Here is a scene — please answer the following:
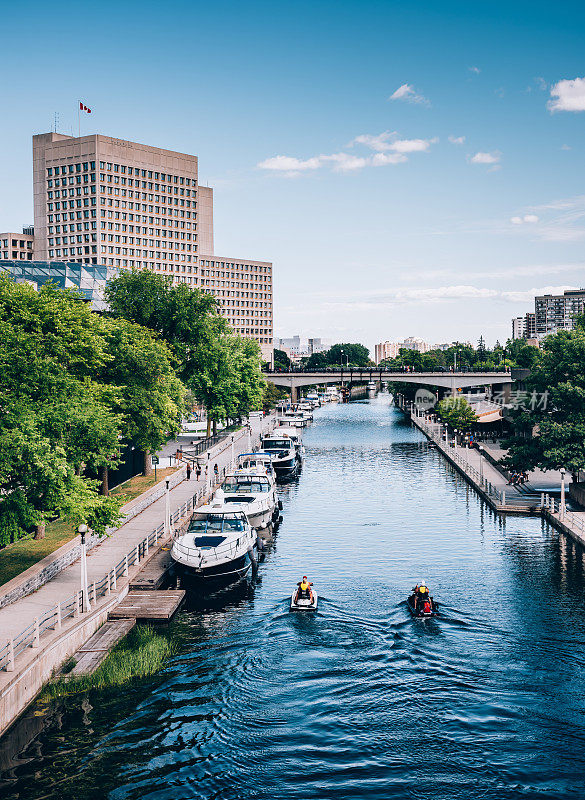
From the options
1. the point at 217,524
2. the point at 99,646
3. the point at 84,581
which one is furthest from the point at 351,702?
the point at 217,524

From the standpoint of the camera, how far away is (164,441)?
58875 millimetres

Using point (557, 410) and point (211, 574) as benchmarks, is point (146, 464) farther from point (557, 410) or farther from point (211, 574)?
point (557, 410)

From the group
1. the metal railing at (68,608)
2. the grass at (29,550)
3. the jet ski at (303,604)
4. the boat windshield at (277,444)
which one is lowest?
the jet ski at (303,604)

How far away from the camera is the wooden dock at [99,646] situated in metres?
27.9

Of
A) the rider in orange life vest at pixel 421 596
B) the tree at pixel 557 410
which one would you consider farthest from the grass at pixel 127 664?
the tree at pixel 557 410

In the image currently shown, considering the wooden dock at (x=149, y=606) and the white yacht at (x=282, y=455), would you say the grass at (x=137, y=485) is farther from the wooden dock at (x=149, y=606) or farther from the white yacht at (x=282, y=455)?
the wooden dock at (x=149, y=606)

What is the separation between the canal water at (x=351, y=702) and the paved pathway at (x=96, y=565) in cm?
434

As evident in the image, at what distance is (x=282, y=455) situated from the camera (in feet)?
266

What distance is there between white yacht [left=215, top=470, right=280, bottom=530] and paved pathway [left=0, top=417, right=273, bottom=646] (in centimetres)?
304

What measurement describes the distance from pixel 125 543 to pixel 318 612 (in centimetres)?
1278

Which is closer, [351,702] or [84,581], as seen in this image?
[351,702]

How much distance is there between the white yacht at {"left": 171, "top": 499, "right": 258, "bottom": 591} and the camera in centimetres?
3897

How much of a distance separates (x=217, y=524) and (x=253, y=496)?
10182 mm

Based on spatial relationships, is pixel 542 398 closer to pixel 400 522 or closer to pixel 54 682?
pixel 400 522
